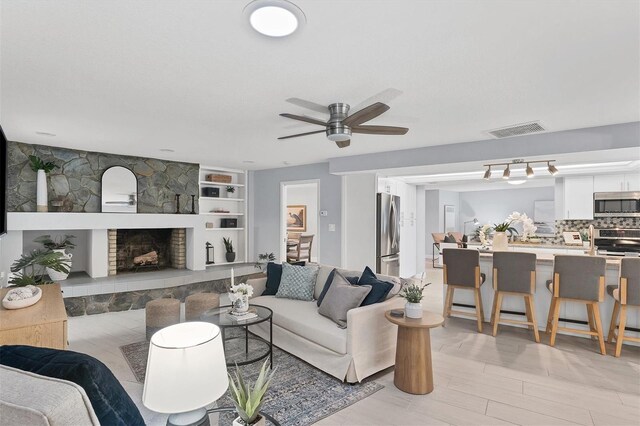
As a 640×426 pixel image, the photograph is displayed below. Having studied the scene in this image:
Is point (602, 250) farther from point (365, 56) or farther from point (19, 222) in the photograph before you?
point (19, 222)

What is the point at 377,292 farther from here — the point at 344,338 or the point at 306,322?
the point at 306,322

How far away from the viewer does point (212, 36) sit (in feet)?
6.30

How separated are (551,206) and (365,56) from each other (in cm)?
1054

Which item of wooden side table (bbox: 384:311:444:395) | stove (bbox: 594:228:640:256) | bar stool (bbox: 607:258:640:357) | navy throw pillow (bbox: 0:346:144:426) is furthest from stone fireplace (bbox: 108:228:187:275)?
stove (bbox: 594:228:640:256)

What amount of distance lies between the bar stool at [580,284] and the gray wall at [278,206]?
327cm

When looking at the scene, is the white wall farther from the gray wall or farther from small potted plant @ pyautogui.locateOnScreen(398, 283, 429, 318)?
small potted plant @ pyautogui.locateOnScreen(398, 283, 429, 318)

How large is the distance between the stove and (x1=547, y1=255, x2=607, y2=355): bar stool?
3095 mm

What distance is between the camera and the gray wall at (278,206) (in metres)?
6.20

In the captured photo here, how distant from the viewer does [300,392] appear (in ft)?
8.98

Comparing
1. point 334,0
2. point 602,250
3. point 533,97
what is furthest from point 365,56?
point 602,250

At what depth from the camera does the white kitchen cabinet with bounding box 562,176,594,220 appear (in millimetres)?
6293

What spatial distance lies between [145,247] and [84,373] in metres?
5.85

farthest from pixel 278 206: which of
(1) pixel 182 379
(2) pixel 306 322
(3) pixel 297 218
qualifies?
(1) pixel 182 379

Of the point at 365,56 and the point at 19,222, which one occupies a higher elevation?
the point at 365,56
